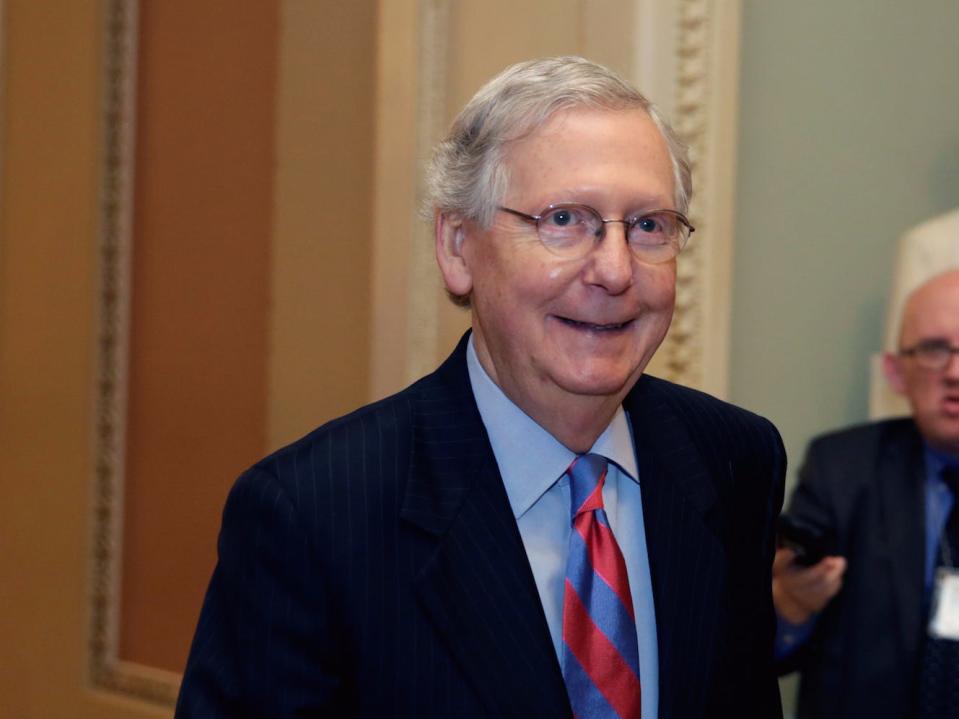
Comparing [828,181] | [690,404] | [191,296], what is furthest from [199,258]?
[690,404]

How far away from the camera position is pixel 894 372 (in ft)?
8.15

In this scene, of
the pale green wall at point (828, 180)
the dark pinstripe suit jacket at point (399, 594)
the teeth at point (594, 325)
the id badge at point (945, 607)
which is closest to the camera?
the dark pinstripe suit jacket at point (399, 594)

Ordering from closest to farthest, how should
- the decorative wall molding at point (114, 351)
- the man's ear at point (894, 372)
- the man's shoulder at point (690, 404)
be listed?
the man's shoulder at point (690, 404) → the man's ear at point (894, 372) → the decorative wall molding at point (114, 351)

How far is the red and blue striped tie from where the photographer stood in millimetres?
1314

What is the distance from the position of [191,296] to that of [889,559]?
5.35ft

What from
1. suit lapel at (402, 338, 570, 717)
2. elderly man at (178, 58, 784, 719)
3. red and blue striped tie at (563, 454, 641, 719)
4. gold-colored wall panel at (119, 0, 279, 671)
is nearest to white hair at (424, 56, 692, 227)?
elderly man at (178, 58, 784, 719)

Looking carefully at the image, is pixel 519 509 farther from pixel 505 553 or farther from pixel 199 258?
pixel 199 258

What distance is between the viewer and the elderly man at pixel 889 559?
2.20 metres

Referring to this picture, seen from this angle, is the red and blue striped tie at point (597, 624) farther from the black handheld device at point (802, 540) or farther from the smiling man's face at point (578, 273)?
the black handheld device at point (802, 540)

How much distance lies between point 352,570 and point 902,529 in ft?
4.41

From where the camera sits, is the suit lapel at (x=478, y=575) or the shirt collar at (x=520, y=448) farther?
the shirt collar at (x=520, y=448)

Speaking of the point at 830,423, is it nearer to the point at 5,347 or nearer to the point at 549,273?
the point at 549,273

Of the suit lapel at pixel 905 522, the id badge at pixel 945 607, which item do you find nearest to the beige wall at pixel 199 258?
the suit lapel at pixel 905 522

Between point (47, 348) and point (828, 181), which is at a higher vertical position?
point (828, 181)
